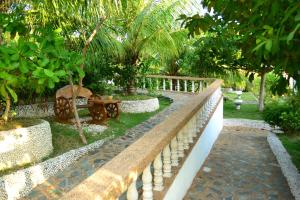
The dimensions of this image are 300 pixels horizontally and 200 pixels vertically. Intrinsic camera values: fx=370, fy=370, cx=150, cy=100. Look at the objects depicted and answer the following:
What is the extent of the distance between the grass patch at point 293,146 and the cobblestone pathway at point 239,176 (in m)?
0.37

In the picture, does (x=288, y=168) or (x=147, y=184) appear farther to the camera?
(x=288, y=168)

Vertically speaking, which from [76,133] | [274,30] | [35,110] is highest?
[274,30]

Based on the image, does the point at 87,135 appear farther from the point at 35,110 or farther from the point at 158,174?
the point at 158,174

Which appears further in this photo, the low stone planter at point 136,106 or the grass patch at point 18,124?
the low stone planter at point 136,106

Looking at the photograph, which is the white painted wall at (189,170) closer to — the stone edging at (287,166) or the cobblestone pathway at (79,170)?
the stone edging at (287,166)

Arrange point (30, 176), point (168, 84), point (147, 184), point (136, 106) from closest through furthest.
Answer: point (147, 184), point (30, 176), point (136, 106), point (168, 84)

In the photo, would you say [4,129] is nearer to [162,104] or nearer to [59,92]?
[59,92]

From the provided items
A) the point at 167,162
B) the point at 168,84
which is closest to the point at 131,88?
the point at 168,84

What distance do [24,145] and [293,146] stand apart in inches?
232

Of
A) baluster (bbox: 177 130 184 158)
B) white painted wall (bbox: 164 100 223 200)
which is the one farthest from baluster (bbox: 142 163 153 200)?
baluster (bbox: 177 130 184 158)

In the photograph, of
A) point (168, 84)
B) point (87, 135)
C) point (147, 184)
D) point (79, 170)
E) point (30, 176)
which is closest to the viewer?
point (147, 184)

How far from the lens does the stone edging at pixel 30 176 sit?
5.32m

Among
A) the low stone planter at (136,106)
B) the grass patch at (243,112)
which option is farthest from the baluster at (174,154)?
the grass patch at (243,112)

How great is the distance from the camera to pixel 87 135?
8.14 metres
